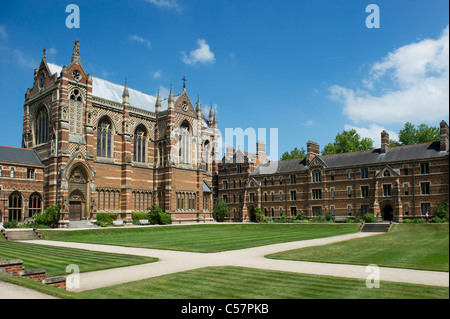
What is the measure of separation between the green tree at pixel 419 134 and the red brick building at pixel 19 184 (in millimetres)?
64768

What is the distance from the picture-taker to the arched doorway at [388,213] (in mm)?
55594

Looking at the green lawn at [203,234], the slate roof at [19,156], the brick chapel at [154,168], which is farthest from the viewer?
the brick chapel at [154,168]

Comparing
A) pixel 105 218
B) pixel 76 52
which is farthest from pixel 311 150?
pixel 76 52

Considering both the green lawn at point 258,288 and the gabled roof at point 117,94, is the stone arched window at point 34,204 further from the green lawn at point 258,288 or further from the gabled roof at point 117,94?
the green lawn at point 258,288

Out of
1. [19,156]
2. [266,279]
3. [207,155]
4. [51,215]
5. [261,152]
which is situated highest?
[261,152]

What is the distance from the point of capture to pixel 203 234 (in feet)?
127

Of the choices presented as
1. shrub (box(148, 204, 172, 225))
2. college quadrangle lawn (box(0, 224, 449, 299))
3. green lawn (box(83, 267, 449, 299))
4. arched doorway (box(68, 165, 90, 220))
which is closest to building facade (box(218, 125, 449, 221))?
shrub (box(148, 204, 172, 225))

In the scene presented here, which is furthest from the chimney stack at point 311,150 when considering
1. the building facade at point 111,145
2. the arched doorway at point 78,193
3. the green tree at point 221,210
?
the arched doorway at point 78,193

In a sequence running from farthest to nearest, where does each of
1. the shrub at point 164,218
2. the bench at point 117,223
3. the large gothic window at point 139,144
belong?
the large gothic window at point 139,144, the shrub at point 164,218, the bench at point 117,223

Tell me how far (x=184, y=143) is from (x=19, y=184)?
26.4 meters

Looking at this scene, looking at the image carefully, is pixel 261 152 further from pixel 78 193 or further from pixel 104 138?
pixel 78 193

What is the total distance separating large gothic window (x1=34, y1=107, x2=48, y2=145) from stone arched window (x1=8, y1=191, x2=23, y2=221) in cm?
891

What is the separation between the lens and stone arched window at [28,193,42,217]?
46688 millimetres
